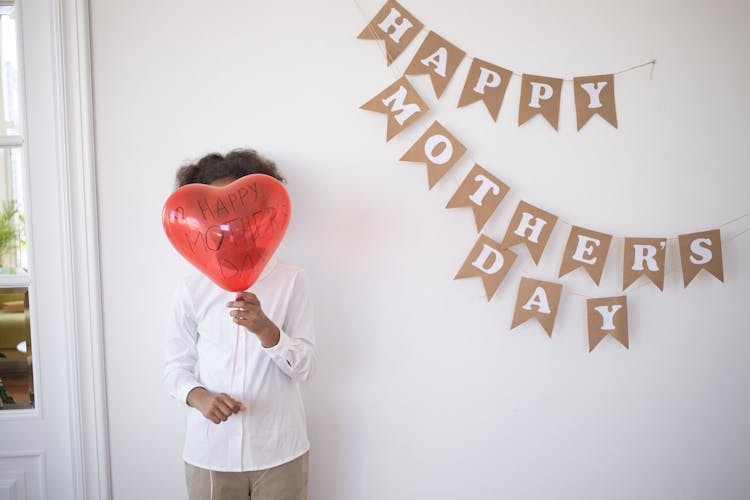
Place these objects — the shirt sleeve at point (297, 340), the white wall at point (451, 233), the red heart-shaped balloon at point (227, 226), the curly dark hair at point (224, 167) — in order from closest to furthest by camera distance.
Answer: the red heart-shaped balloon at point (227, 226)
the shirt sleeve at point (297, 340)
the curly dark hair at point (224, 167)
the white wall at point (451, 233)

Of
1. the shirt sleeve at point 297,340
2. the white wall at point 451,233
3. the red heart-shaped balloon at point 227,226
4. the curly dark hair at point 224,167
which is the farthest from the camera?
the white wall at point 451,233

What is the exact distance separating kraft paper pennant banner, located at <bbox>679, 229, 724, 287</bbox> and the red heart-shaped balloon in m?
1.15

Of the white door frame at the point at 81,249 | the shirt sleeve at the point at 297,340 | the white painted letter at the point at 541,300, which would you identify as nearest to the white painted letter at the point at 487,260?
the white painted letter at the point at 541,300

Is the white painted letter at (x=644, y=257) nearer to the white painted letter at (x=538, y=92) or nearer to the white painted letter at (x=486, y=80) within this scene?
the white painted letter at (x=538, y=92)

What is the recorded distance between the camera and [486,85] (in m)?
1.44

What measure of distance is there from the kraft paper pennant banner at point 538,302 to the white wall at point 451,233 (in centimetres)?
4

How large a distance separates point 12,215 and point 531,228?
1.44 metres

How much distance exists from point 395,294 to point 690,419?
37.6 inches

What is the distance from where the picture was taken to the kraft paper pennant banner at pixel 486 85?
144 centimetres

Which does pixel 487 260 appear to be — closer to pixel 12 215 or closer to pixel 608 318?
pixel 608 318

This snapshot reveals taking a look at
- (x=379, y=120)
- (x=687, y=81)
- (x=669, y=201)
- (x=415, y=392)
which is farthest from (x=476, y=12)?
(x=415, y=392)

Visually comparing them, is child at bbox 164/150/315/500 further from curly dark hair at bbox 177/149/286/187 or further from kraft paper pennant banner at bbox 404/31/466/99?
kraft paper pennant banner at bbox 404/31/466/99

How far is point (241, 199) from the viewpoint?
1.04 metres

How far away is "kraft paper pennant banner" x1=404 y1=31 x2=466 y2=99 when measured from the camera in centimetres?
143
